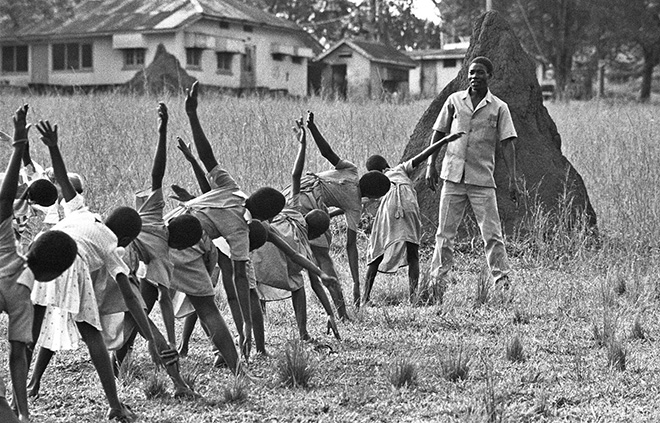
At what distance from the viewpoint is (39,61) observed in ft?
124

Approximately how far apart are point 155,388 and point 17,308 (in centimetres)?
95

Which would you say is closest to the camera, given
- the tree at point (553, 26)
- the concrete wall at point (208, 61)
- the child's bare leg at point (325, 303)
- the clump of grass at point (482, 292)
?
the child's bare leg at point (325, 303)

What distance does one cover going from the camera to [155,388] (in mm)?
5035

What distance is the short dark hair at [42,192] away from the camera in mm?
5555

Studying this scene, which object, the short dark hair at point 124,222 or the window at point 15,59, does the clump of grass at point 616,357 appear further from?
the window at point 15,59

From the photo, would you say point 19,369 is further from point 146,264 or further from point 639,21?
point 639,21

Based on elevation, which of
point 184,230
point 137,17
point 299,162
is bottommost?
point 184,230

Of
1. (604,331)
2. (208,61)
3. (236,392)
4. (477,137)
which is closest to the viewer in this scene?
(236,392)

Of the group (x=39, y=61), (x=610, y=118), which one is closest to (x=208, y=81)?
(x=39, y=61)

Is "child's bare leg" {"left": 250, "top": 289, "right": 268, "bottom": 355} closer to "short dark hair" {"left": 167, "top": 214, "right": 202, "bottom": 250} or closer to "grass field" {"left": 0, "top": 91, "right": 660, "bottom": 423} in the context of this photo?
"grass field" {"left": 0, "top": 91, "right": 660, "bottom": 423}

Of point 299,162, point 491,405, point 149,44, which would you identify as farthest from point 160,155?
point 149,44

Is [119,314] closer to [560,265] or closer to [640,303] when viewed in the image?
[640,303]

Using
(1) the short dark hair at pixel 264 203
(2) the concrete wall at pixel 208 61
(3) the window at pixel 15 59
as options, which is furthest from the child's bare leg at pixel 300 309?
(3) the window at pixel 15 59

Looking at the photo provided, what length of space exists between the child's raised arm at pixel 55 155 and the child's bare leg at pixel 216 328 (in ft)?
2.78
